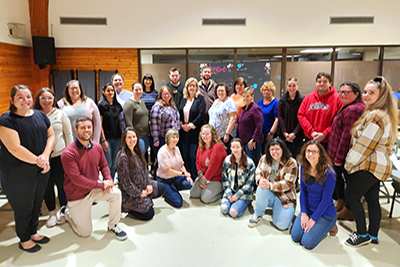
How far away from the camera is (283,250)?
8.03 ft

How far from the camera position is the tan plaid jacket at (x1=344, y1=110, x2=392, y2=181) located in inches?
91.1

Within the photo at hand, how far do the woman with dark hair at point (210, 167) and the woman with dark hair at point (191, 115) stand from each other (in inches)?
17.9

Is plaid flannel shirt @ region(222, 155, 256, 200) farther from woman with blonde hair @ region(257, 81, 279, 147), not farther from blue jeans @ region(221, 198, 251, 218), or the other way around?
woman with blonde hair @ region(257, 81, 279, 147)

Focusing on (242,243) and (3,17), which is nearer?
(242,243)

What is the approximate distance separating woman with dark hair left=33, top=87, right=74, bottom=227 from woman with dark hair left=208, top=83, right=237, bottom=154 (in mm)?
1950

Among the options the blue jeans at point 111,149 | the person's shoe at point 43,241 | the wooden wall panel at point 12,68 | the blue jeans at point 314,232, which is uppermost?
the wooden wall panel at point 12,68

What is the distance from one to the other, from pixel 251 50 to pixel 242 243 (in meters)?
4.90

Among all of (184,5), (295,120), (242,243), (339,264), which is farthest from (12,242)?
(184,5)

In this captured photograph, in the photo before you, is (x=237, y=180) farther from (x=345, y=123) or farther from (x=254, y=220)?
(x=345, y=123)

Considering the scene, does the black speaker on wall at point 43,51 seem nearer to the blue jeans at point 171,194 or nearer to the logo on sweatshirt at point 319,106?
the blue jeans at point 171,194

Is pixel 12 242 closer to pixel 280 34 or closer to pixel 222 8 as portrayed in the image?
pixel 222 8

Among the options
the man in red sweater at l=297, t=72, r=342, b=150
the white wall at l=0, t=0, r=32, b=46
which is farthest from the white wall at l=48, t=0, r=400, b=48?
the man in red sweater at l=297, t=72, r=342, b=150

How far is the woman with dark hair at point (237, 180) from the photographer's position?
312 cm

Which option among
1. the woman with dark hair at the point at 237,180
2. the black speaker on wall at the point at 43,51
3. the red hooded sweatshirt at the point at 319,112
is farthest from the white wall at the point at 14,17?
the red hooded sweatshirt at the point at 319,112
